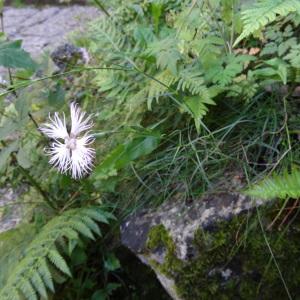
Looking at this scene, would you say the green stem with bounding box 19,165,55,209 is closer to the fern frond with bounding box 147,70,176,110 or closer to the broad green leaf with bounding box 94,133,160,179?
the broad green leaf with bounding box 94,133,160,179

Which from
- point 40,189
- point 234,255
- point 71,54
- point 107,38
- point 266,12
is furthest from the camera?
point 71,54

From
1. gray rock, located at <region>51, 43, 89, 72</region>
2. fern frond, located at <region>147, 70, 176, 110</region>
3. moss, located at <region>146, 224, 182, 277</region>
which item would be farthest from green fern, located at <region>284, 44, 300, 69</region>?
gray rock, located at <region>51, 43, 89, 72</region>

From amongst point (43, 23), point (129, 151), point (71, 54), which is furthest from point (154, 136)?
point (43, 23)

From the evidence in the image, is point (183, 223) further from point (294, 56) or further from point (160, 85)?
point (294, 56)

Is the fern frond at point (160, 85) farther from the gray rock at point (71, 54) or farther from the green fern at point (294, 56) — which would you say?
the gray rock at point (71, 54)

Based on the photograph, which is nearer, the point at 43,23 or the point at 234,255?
the point at 234,255

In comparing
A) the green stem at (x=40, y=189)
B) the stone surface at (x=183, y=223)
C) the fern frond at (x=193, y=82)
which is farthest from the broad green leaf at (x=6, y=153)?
the fern frond at (x=193, y=82)

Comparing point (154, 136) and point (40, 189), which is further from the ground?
point (154, 136)

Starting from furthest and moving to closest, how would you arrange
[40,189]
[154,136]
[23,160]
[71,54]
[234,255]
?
[71,54] < [40,189] < [23,160] < [154,136] < [234,255]

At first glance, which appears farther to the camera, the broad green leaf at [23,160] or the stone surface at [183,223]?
the broad green leaf at [23,160]
